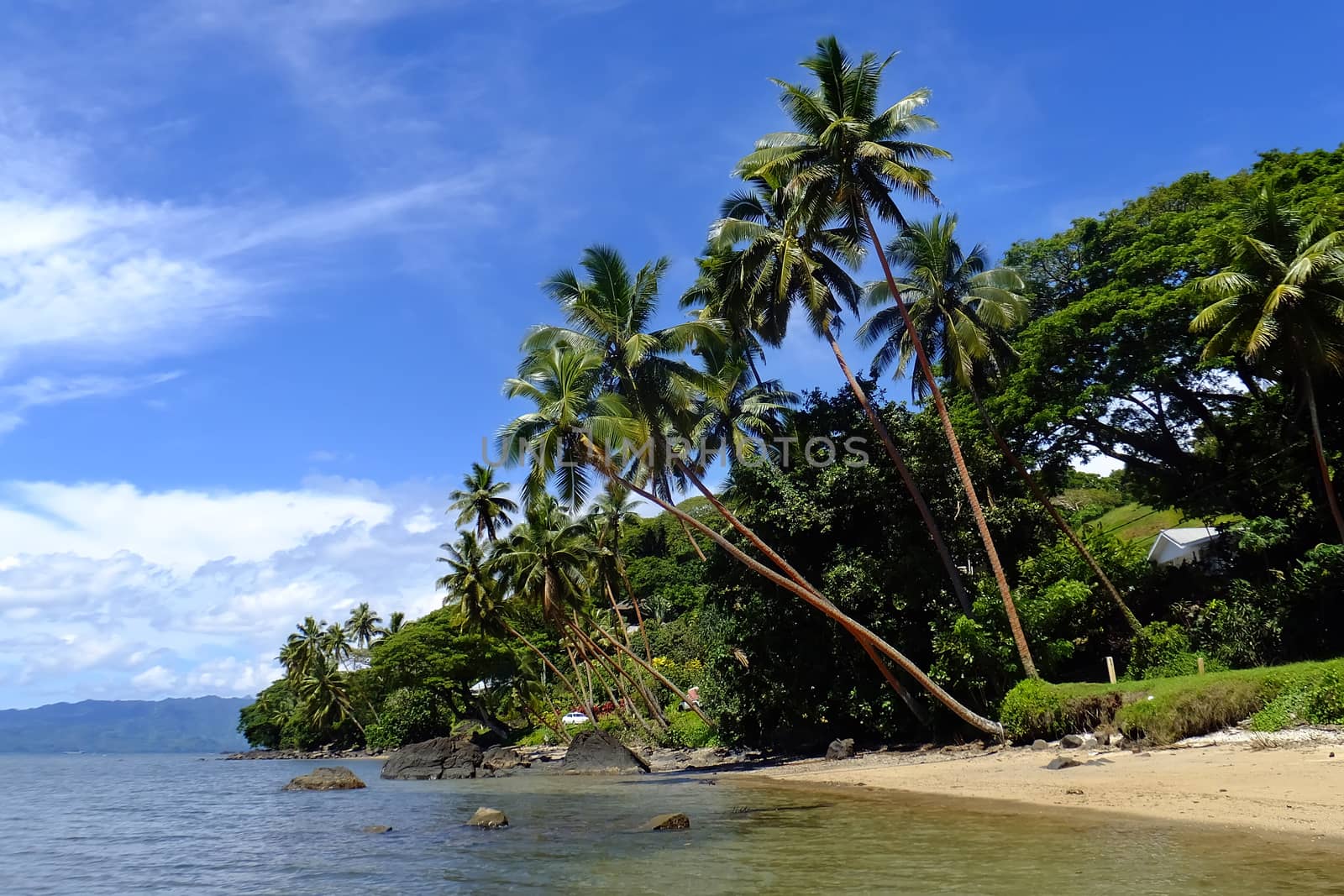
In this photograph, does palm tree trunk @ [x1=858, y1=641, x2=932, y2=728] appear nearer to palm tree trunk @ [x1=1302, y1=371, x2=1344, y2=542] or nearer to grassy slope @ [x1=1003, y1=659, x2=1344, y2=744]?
grassy slope @ [x1=1003, y1=659, x2=1344, y2=744]

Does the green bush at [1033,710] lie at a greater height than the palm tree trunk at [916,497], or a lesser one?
lesser

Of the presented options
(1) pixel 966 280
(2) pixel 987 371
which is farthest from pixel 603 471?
(2) pixel 987 371

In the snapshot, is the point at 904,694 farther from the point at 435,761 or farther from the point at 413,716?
the point at 413,716

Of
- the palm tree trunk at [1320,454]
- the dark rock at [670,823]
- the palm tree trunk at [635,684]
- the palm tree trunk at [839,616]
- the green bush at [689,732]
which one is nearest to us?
the dark rock at [670,823]

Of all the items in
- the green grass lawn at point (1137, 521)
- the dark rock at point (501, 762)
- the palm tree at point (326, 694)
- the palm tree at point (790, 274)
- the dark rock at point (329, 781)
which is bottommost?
the dark rock at point (501, 762)

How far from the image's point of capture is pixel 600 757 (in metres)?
34.7

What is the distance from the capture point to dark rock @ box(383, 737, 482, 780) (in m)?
37.5

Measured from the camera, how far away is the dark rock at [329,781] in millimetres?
32812

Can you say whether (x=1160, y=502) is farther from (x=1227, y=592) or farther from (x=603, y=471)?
(x=603, y=471)

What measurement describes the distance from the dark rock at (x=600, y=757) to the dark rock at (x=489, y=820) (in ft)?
51.4

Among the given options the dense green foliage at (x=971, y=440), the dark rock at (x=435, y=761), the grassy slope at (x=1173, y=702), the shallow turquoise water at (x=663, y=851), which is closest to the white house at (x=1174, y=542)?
the dense green foliage at (x=971, y=440)

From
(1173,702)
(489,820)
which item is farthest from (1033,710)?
(489,820)

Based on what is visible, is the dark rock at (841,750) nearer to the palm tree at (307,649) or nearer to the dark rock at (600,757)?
the dark rock at (600,757)

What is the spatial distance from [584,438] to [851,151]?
31.1 ft
